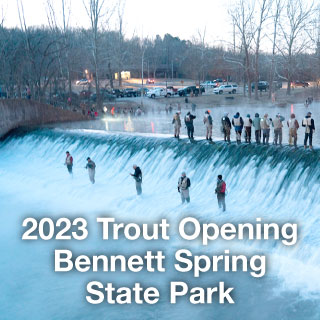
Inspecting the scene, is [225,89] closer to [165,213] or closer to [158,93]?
[158,93]

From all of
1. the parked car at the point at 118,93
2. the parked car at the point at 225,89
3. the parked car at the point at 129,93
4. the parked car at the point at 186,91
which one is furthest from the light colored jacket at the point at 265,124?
the parked car at the point at 129,93

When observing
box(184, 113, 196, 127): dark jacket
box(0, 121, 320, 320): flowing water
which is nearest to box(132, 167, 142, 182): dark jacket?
box(0, 121, 320, 320): flowing water

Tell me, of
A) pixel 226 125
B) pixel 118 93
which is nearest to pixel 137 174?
pixel 226 125

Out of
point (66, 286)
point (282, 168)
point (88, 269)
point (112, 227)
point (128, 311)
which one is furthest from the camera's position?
point (112, 227)

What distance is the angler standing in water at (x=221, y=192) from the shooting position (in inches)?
512

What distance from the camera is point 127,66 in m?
74.9

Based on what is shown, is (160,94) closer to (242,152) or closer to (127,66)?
(127,66)

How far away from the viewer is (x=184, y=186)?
13.9 meters

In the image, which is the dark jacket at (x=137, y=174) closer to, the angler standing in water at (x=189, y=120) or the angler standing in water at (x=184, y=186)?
the angler standing in water at (x=184, y=186)

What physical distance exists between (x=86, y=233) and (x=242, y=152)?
617 cm

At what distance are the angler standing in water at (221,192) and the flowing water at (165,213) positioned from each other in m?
0.30

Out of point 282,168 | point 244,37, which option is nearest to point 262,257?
point 282,168

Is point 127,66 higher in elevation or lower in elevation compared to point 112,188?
higher

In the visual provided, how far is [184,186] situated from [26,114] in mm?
19981
